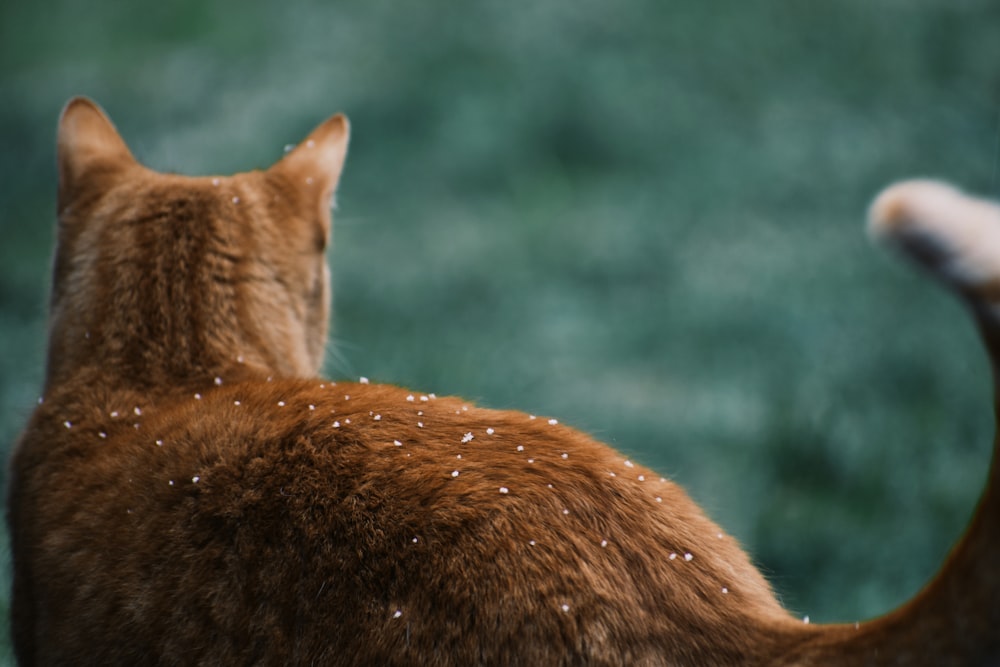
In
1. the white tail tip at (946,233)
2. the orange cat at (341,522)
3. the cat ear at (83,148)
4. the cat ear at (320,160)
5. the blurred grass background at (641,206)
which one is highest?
the white tail tip at (946,233)

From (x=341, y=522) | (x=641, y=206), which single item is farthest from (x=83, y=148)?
(x=641, y=206)

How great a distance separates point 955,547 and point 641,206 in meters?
6.52

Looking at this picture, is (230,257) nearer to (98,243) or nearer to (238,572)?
(98,243)

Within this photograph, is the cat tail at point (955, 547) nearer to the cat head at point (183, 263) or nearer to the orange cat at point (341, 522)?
the orange cat at point (341, 522)

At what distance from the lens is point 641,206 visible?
7863 mm

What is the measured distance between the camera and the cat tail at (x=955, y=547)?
3.96ft

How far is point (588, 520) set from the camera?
1728 mm

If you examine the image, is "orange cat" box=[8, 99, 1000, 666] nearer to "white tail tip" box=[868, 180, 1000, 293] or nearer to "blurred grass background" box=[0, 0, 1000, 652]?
"white tail tip" box=[868, 180, 1000, 293]

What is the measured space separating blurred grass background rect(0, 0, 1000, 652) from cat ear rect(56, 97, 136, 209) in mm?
1199

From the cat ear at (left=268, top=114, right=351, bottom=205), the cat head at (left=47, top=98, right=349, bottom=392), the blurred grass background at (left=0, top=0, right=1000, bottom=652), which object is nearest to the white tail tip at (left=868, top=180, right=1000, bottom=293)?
the cat head at (left=47, top=98, right=349, bottom=392)

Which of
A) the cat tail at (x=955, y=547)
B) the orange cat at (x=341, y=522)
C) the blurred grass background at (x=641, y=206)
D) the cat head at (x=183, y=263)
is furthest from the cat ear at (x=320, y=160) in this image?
the cat tail at (x=955, y=547)

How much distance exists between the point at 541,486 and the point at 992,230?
2.71 ft

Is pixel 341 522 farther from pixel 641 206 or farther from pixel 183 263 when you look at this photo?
pixel 641 206

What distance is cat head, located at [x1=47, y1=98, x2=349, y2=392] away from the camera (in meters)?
2.43
